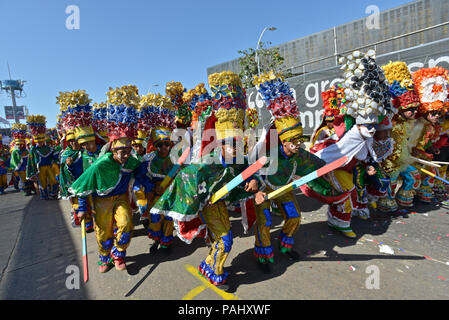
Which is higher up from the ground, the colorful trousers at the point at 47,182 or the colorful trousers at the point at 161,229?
the colorful trousers at the point at 47,182

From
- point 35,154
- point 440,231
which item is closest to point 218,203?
point 440,231

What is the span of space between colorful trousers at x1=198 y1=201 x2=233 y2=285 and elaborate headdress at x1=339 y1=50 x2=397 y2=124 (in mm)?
2192

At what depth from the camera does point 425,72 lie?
13.3 ft

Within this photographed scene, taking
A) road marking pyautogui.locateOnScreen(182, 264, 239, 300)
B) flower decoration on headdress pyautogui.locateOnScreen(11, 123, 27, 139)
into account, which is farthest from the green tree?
road marking pyautogui.locateOnScreen(182, 264, 239, 300)

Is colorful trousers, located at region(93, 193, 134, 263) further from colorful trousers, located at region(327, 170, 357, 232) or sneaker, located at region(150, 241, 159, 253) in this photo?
colorful trousers, located at region(327, 170, 357, 232)

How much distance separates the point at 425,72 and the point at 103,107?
539 centimetres

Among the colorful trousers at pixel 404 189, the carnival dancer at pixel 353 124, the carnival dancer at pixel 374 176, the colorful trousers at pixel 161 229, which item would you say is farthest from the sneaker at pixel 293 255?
the colorful trousers at pixel 404 189

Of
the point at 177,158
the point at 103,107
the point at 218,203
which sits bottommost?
the point at 218,203

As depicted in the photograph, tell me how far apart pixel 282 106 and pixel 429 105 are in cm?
292

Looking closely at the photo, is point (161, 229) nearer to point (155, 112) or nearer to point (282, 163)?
point (155, 112)

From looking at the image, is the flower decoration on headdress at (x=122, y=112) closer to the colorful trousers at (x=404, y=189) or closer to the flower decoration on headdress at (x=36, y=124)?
the colorful trousers at (x=404, y=189)

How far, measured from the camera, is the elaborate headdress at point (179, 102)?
175 inches

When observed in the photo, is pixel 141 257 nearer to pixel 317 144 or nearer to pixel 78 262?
pixel 78 262
